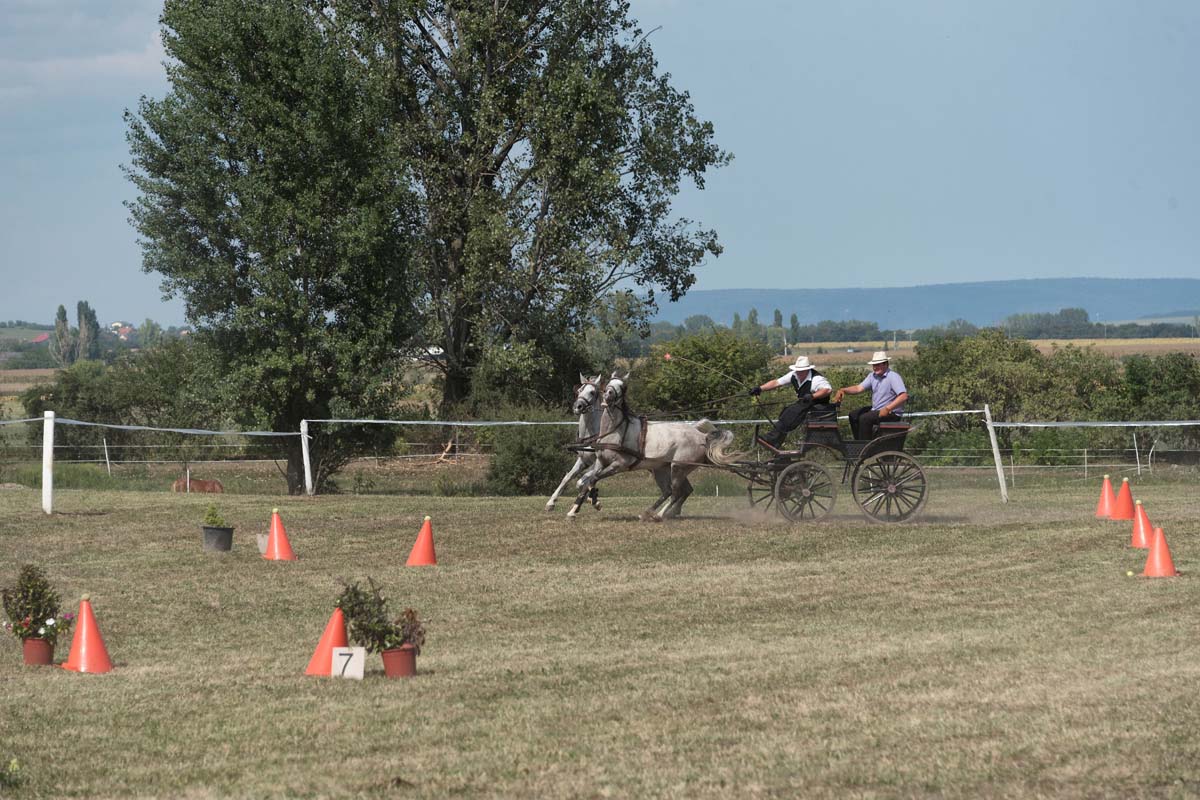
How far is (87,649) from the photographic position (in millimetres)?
9617

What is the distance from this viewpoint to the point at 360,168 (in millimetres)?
31516

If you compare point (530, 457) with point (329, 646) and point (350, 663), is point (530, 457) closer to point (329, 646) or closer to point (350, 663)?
point (329, 646)

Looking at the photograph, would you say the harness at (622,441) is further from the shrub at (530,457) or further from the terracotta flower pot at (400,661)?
the shrub at (530,457)

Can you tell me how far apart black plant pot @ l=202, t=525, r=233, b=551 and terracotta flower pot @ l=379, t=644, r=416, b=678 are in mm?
6824

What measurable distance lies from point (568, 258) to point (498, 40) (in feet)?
19.7

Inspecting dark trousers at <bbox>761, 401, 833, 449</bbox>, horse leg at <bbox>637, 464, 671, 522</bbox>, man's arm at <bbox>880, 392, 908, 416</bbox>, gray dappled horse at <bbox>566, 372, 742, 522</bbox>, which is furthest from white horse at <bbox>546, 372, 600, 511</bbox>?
man's arm at <bbox>880, 392, 908, 416</bbox>

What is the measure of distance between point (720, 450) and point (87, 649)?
30.5ft

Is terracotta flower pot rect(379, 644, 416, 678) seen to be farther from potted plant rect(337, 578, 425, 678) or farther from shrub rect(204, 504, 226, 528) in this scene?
shrub rect(204, 504, 226, 528)

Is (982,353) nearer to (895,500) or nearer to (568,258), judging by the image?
(568,258)

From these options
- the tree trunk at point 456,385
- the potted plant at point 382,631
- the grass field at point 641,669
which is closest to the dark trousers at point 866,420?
the grass field at point 641,669

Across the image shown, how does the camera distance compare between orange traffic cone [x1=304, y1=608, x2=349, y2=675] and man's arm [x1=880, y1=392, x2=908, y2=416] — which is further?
man's arm [x1=880, y1=392, x2=908, y2=416]

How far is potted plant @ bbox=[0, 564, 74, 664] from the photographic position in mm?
9742

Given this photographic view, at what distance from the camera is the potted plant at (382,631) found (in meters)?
8.78

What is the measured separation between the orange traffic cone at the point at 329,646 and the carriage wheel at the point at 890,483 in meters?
8.96
